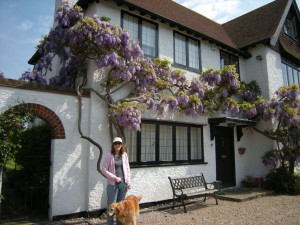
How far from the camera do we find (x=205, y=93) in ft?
32.2

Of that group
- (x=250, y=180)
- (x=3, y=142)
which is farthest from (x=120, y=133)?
(x=250, y=180)

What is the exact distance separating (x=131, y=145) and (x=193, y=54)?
15.5 feet

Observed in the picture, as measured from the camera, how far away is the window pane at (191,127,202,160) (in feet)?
32.2

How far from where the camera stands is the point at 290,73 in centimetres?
1380

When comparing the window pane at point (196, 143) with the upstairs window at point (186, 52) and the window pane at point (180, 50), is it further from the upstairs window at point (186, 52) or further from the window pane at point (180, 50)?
the window pane at point (180, 50)

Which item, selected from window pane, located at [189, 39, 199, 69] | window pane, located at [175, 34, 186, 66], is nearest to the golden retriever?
window pane, located at [175, 34, 186, 66]

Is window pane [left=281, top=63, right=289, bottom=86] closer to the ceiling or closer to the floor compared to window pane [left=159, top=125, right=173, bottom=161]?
closer to the ceiling

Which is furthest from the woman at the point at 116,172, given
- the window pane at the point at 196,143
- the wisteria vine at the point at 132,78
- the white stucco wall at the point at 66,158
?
the window pane at the point at 196,143

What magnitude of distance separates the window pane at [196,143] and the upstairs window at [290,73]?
6.22 meters

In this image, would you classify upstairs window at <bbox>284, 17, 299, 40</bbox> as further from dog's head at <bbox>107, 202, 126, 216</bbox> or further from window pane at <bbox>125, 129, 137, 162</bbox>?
dog's head at <bbox>107, 202, 126, 216</bbox>

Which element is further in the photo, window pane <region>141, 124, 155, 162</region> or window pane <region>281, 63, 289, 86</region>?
window pane <region>281, 63, 289, 86</region>

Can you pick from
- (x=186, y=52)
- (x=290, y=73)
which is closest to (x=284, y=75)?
(x=290, y=73)

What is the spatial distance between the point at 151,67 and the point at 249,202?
5445 mm

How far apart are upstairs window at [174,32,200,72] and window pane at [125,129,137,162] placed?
3317 millimetres
